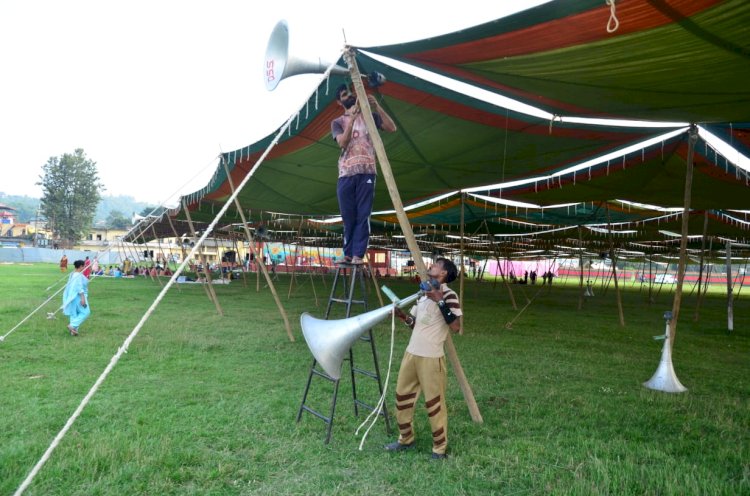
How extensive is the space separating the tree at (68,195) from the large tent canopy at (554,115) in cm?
5146

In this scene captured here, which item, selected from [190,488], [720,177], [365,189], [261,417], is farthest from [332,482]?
[720,177]

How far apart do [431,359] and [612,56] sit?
2546 mm

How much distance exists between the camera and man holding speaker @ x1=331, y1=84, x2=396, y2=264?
363 centimetres

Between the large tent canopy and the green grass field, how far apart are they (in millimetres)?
2015

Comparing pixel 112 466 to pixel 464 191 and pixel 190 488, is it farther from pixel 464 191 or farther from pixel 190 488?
pixel 464 191

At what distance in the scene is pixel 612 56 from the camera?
3.42 meters

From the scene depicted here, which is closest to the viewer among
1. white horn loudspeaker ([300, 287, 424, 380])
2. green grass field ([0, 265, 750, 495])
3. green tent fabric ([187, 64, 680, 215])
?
green grass field ([0, 265, 750, 495])

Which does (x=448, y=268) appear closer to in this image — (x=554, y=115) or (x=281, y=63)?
(x=281, y=63)

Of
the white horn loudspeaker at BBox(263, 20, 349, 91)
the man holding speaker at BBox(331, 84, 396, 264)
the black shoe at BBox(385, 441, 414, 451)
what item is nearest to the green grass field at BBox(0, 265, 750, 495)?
the black shoe at BBox(385, 441, 414, 451)

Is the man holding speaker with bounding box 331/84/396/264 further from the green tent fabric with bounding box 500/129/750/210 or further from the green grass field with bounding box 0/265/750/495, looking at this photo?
the green tent fabric with bounding box 500/129/750/210

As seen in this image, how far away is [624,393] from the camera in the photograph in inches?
191

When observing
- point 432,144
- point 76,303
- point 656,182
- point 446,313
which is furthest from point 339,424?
point 656,182

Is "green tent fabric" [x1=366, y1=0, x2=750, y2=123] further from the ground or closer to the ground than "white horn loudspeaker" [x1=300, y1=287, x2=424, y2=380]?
further from the ground

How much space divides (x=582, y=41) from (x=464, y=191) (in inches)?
240
